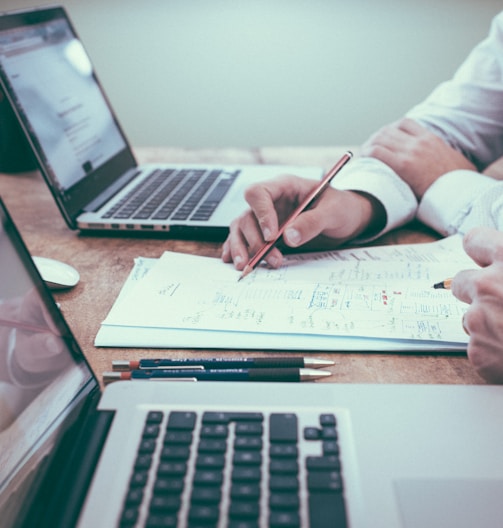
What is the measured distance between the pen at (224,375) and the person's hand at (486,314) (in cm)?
13

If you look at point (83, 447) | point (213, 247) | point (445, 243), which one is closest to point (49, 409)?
point (83, 447)

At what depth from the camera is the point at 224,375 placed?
1.46 ft

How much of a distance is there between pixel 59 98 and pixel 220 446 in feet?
2.20

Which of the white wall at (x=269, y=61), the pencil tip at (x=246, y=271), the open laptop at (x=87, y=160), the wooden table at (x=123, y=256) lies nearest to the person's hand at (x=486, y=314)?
the wooden table at (x=123, y=256)

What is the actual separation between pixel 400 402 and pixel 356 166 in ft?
1.71

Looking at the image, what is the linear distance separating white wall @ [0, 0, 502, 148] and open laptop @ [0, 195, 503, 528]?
60.8 inches

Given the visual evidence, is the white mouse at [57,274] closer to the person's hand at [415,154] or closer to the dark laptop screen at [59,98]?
the dark laptop screen at [59,98]

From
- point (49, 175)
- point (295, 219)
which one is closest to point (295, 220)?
point (295, 219)

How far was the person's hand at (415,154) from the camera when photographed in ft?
2.75

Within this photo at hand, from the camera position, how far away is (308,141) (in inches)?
75.4

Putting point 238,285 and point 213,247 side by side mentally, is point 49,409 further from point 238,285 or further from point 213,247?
point 213,247

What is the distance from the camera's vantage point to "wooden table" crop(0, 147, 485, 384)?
1.55ft

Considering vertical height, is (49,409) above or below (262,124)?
above

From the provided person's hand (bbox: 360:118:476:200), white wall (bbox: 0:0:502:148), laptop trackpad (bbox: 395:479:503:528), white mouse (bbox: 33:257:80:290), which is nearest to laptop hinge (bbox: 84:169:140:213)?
white mouse (bbox: 33:257:80:290)
